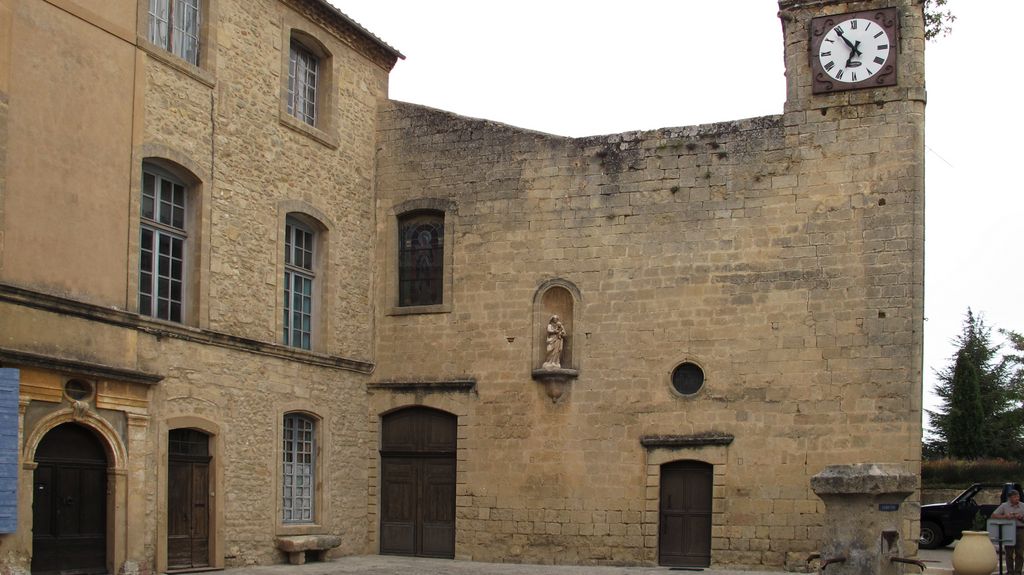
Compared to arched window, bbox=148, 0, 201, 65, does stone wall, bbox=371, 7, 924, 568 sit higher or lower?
lower

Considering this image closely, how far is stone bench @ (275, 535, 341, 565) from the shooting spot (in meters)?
16.5

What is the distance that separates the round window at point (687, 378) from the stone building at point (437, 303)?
0.16ft

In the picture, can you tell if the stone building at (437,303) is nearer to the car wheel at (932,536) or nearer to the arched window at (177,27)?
the arched window at (177,27)

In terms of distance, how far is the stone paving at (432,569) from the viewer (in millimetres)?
15766

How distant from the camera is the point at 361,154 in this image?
62.6 feet

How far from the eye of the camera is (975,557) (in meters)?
13.6

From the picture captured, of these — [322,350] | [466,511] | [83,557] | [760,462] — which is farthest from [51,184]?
[760,462]

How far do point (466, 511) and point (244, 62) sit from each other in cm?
699

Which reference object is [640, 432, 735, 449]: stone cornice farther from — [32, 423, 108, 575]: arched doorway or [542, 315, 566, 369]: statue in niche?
[32, 423, 108, 575]: arched doorway

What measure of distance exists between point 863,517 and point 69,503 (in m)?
8.14

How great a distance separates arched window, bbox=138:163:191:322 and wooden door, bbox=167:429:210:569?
153 centimetres

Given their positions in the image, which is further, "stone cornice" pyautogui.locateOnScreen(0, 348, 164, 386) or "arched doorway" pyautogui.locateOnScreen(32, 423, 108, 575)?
"arched doorway" pyautogui.locateOnScreen(32, 423, 108, 575)

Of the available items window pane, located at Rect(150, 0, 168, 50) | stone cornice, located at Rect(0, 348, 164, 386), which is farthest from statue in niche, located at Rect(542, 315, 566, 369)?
window pane, located at Rect(150, 0, 168, 50)

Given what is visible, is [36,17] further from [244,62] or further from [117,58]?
[244,62]
